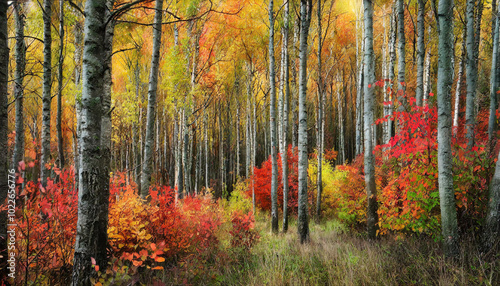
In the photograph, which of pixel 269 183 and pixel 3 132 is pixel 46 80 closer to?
pixel 3 132

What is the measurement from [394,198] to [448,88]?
278cm

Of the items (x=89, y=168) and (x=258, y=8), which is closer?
(x=89, y=168)

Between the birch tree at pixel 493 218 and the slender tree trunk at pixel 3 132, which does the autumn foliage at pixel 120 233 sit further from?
the birch tree at pixel 493 218

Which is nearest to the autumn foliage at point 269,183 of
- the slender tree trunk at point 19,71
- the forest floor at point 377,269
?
the forest floor at point 377,269

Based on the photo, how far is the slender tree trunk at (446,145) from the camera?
10.7ft

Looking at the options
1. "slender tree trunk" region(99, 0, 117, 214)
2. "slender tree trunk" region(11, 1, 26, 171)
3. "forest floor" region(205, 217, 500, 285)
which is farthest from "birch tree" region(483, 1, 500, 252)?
"slender tree trunk" region(11, 1, 26, 171)

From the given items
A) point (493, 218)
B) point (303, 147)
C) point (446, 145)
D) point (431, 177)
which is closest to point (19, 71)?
point (303, 147)

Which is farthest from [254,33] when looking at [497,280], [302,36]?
[497,280]

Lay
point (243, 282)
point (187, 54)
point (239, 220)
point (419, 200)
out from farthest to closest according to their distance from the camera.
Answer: point (187, 54)
point (239, 220)
point (419, 200)
point (243, 282)

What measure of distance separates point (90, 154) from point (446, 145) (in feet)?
14.3

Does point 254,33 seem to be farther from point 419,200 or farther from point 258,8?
point 419,200

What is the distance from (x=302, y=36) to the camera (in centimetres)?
600

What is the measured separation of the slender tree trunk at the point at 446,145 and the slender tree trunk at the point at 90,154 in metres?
4.21

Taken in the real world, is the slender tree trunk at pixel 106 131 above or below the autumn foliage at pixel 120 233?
above
